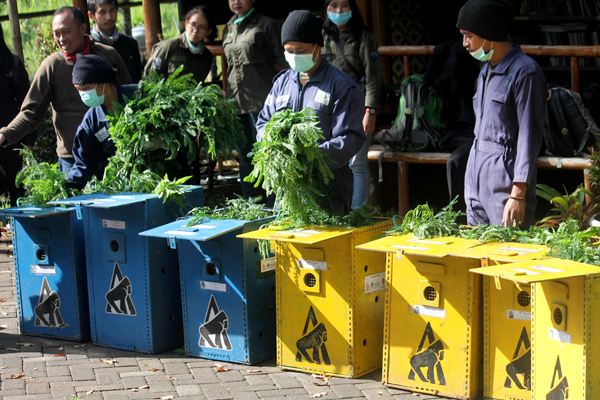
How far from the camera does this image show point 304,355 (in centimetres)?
450

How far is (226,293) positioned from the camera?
4.64 m

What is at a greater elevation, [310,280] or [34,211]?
[34,211]

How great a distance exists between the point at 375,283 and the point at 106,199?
6.11 feet

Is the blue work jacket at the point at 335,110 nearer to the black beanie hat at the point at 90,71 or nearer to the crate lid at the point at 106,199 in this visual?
the crate lid at the point at 106,199

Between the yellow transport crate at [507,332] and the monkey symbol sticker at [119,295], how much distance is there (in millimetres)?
2324

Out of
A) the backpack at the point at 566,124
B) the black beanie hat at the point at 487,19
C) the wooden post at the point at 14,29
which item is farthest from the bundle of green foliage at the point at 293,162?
the wooden post at the point at 14,29

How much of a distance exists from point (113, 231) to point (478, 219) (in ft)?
7.76

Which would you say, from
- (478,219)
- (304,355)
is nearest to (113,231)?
(304,355)

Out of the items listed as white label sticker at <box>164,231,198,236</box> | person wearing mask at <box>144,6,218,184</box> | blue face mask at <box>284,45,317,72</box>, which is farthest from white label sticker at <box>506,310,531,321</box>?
person wearing mask at <box>144,6,218,184</box>

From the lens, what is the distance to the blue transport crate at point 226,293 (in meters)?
4.58

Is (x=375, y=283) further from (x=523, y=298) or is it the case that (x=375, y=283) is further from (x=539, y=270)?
(x=539, y=270)

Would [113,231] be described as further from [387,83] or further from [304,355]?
[387,83]

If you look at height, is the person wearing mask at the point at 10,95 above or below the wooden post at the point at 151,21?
below

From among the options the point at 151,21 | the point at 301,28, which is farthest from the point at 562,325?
the point at 151,21
